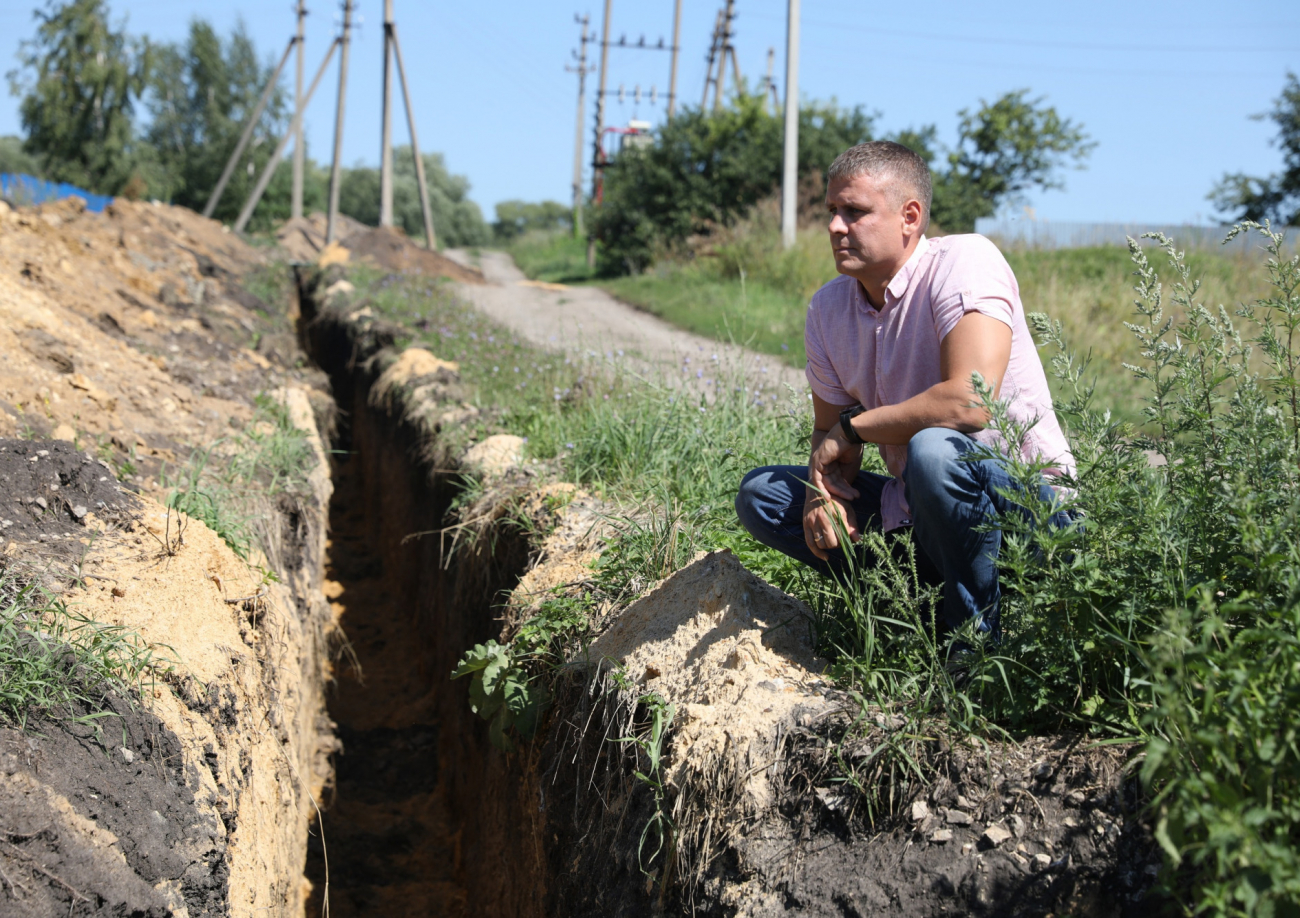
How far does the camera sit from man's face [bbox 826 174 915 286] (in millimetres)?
2387

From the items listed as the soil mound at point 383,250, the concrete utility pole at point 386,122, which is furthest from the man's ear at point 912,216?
the concrete utility pole at point 386,122

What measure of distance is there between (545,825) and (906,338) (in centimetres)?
187

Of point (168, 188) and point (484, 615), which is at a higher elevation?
point (168, 188)

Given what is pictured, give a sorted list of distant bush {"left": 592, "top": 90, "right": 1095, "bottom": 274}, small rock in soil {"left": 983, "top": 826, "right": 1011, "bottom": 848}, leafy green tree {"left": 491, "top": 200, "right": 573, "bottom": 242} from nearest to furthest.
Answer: small rock in soil {"left": 983, "top": 826, "right": 1011, "bottom": 848} → distant bush {"left": 592, "top": 90, "right": 1095, "bottom": 274} → leafy green tree {"left": 491, "top": 200, "right": 573, "bottom": 242}

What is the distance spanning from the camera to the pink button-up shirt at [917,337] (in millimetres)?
2289

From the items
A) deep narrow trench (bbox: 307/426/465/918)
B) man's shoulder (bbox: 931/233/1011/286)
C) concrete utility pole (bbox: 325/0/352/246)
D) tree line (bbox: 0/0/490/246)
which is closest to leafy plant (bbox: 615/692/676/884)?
man's shoulder (bbox: 931/233/1011/286)

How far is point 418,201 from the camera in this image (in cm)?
5706

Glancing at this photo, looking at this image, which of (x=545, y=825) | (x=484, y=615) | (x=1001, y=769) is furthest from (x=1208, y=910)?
(x=484, y=615)

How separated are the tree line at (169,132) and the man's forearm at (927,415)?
34240mm

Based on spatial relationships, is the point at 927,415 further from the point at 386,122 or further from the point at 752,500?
the point at 386,122

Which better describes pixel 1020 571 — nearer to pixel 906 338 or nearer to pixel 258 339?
pixel 906 338

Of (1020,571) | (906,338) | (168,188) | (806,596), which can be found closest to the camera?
(1020,571)

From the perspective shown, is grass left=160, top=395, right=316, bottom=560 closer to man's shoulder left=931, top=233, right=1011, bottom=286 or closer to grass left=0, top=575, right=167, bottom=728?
grass left=0, top=575, right=167, bottom=728

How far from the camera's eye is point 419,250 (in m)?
21.6
